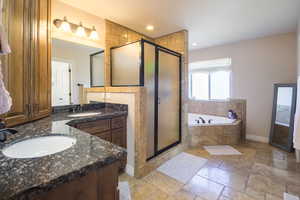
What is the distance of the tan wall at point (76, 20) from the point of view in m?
2.00

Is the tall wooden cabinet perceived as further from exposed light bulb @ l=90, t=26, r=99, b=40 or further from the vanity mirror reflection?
exposed light bulb @ l=90, t=26, r=99, b=40

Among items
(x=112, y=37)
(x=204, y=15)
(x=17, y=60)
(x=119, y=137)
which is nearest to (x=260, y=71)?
(x=204, y=15)

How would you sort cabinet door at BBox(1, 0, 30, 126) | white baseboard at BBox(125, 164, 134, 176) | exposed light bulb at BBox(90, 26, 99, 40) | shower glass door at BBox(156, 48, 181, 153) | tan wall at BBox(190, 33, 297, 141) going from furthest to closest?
tan wall at BBox(190, 33, 297, 141), shower glass door at BBox(156, 48, 181, 153), exposed light bulb at BBox(90, 26, 99, 40), white baseboard at BBox(125, 164, 134, 176), cabinet door at BBox(1, 0, 30, 126)

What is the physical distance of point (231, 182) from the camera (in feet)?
6.35

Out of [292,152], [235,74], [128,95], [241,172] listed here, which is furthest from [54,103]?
[292,152]

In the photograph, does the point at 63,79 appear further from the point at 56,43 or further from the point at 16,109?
the point at 16,109

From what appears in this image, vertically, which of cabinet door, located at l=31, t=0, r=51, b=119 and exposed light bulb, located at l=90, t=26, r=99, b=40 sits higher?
exposed light bulb, located at l=90, t=26, r=99, b=40

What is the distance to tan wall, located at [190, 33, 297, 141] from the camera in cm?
309

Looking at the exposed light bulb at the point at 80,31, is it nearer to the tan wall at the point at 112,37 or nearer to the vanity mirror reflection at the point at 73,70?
the vanity mirror reflection at the point at 73,70

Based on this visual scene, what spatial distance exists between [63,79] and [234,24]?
10.1 ft

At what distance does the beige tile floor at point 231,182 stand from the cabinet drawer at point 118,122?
2.42 ft

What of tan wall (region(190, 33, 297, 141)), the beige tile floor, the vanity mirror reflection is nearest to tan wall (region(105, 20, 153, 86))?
the vanity mirror reflection

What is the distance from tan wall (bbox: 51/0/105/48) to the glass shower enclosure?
0.36m

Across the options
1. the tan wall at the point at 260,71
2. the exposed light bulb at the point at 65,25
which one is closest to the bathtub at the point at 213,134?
the tan wall at the point at 260,71
